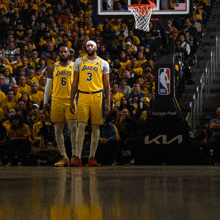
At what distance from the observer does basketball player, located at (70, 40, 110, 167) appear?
307 inches

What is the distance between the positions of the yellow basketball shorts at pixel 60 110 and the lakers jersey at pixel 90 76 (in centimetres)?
55

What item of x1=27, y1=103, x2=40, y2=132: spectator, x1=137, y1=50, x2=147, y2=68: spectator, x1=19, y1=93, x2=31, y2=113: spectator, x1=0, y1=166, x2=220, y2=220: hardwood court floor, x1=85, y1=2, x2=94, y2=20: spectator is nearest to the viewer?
x1=0, y1=166, x2=220, y2=220: hardwood court floor

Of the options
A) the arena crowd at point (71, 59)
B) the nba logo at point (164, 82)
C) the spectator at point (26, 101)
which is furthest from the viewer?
the spectator at point (26, 101)

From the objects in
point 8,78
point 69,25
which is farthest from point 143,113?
point 69,25

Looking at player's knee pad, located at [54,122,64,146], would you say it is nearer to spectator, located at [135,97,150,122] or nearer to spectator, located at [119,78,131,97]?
spectator, located at [135,97,150,122]

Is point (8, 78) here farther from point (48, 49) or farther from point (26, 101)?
point (48, 49)

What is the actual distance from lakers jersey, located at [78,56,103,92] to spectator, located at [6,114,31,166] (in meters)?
2.94

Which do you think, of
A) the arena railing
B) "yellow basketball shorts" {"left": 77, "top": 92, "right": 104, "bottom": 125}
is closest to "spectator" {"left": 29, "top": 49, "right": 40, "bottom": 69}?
the arena railing

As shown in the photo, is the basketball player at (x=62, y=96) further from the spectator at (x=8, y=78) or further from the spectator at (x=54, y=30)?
the spectator at (x=54, y=30)

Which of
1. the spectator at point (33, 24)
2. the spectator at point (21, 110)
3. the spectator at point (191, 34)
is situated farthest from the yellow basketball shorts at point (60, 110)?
the spectator at point (33, 24)

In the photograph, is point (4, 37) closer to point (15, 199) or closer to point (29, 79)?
point (29, 79)

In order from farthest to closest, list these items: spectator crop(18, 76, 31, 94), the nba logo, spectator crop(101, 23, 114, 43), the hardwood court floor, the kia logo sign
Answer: spectator crop(101, 23, 114, 43), spectator crop(18, 76, 31, 94), the nba logo, the kia logo sign, the hardwood court floor

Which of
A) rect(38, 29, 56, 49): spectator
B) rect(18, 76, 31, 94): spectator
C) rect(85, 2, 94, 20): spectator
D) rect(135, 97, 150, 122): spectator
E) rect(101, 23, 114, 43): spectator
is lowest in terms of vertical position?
rect(135, 97, 150, 122): spectator

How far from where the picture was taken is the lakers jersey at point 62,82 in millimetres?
8281
